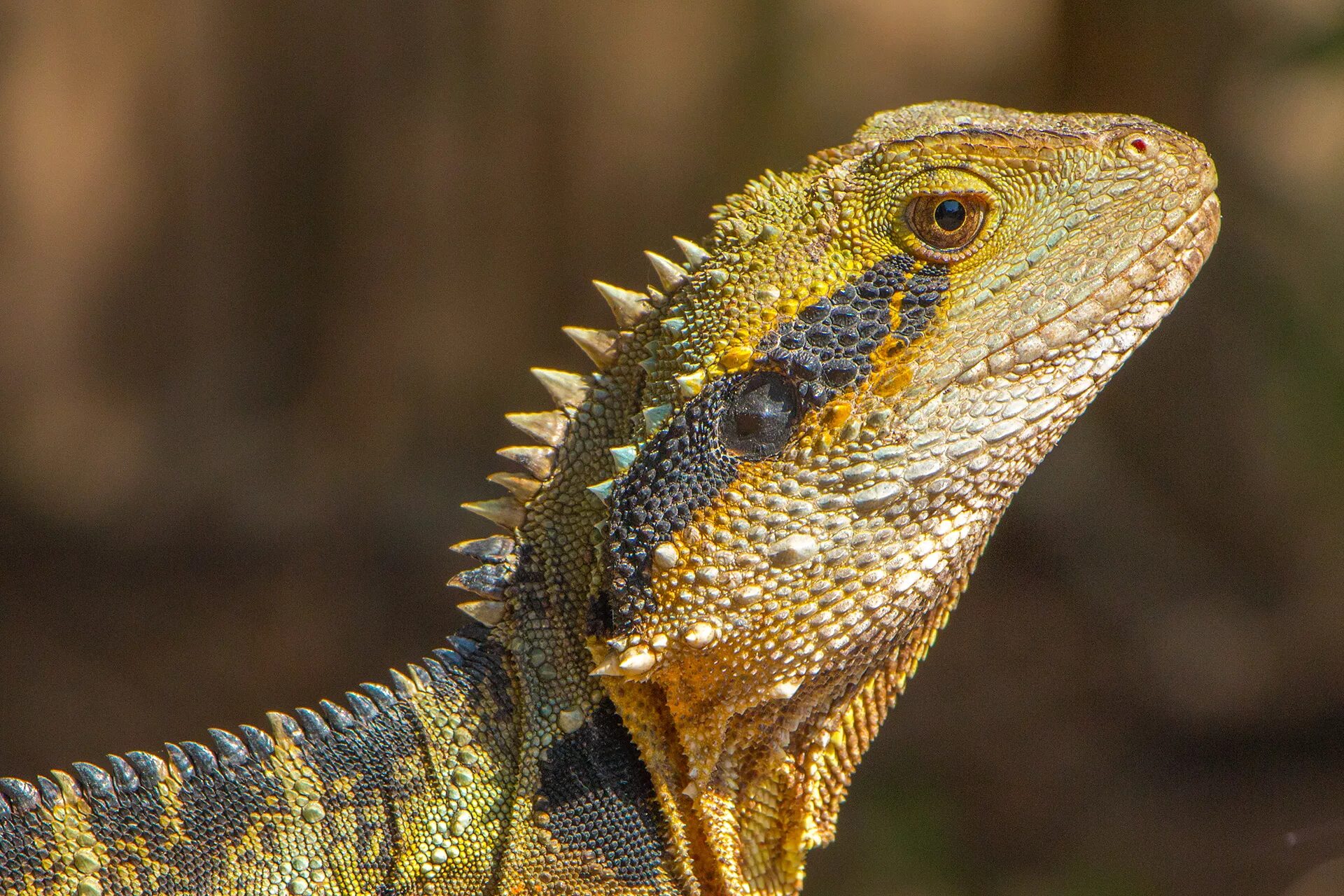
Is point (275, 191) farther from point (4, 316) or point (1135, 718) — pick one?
point (1135, 718)

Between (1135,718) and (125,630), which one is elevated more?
(125,630)

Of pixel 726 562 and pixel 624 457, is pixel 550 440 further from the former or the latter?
pixel 726 562

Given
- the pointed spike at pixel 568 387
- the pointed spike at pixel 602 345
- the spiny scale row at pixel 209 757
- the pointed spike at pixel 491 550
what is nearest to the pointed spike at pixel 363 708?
the spiny scale row at pixel 209 757

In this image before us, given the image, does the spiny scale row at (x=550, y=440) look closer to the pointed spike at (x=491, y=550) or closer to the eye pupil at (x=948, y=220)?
the pointed spike at (x=491, y=550)

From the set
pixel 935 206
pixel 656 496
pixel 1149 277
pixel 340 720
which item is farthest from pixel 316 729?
pixel 1149 277

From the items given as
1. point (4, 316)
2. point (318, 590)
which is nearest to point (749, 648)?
point (318, 590)

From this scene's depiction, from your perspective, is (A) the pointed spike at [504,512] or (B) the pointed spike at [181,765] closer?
(B) the pointed spike at [181,765]
